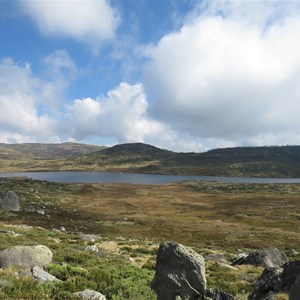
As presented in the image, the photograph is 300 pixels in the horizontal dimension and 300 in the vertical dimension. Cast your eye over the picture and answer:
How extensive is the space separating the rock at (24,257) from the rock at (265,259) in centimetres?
1621

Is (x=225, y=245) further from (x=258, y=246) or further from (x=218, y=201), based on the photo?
(x=218, y=201)

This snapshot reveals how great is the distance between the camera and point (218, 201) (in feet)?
326

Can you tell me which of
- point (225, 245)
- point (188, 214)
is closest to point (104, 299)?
point (225, 245)

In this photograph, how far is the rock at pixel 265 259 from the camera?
2650cm

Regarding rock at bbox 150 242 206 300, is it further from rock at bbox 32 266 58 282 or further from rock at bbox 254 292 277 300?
rock at bbox 32 266 58 282

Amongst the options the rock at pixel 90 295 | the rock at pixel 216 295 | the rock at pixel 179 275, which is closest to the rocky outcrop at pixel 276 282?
the rock at pixel 216 295

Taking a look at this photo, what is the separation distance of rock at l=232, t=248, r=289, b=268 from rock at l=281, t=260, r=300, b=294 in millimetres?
15014

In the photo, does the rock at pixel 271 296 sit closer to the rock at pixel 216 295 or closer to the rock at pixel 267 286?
the rock at pixel 267 286

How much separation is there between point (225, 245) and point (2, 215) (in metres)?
33.7

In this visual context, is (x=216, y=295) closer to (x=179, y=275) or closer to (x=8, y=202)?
(x=179, y=275)

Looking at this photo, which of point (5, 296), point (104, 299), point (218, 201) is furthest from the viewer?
point (218, 201)

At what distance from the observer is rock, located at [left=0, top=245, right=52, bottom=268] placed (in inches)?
666

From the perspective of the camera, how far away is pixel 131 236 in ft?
152

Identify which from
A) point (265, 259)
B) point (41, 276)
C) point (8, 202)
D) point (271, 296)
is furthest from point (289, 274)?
point (8, 202)
